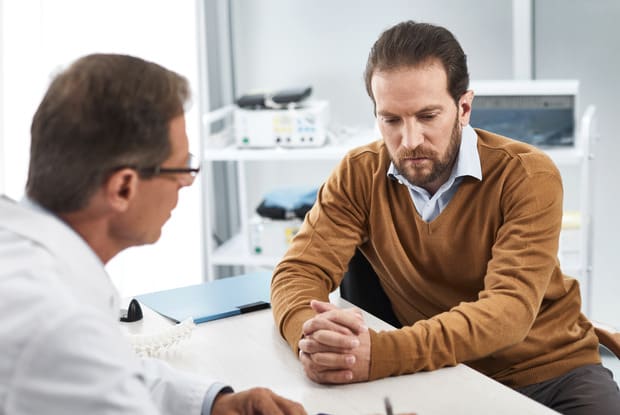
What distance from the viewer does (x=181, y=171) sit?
1185 mm

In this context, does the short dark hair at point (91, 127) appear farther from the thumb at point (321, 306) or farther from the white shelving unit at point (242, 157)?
the white shelving unit at point (242, 157)

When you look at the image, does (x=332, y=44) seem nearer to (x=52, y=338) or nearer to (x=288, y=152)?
(x=288, y=152)

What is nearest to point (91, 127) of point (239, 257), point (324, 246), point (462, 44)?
point (324, 246)

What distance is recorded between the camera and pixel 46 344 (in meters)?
0.93

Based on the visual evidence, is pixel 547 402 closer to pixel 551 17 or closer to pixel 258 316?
pixel 258 316

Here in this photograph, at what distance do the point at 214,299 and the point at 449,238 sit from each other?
52 cm

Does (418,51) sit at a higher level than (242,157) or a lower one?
higher

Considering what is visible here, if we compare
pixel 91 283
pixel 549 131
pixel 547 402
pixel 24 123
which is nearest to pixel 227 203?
pixel 24 123

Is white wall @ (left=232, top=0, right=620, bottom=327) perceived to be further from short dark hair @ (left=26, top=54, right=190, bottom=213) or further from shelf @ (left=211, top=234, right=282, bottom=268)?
short dark hair @ (left=26, top=54, right=190, bottom=213)

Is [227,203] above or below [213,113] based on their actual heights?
below

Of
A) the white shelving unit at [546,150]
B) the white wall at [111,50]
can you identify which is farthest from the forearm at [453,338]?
the white wall at [111,50]

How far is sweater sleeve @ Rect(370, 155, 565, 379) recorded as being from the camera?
1.48m

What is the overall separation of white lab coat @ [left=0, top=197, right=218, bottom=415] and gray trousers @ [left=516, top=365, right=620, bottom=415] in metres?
0.96

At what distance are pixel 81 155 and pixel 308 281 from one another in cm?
79
